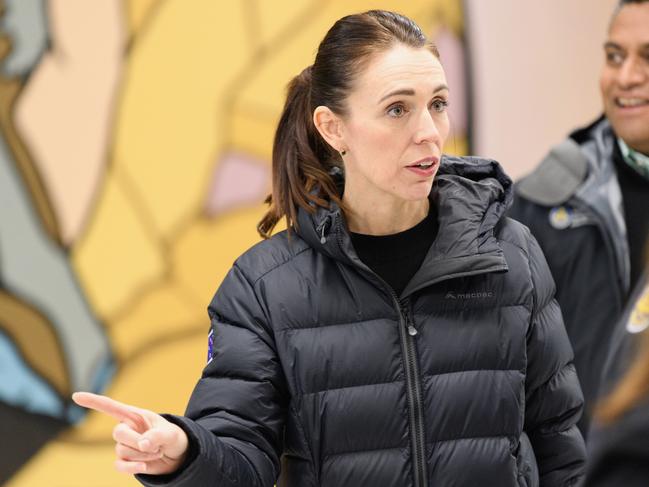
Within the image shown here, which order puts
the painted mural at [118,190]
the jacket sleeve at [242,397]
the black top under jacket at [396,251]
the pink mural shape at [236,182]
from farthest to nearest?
the pink mural shape at [236,182], the painted mural at [118,190], the black top under jacket at [396,251], the jacket sleeve at [242,397]

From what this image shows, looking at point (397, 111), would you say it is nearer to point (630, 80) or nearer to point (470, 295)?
point (470, 295)

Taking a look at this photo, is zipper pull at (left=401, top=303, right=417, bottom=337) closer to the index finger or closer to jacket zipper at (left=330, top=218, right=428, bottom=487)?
jacket zipper at (left=330, top=218, right=428, bottom=487)

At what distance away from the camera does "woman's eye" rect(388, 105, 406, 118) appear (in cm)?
169

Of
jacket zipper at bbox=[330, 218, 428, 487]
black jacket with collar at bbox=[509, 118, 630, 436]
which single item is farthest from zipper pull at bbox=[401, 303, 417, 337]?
black jacket with collar at bbox=[509, 118, 630, 436]

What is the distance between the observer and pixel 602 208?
236 cm

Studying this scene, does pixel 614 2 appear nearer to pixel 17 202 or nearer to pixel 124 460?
pixel 17 202

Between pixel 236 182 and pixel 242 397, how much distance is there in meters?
1.88

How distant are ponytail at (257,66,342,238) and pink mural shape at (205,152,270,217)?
160 centimetres

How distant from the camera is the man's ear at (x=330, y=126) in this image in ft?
5.76

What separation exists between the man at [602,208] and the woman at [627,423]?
157 centimetres

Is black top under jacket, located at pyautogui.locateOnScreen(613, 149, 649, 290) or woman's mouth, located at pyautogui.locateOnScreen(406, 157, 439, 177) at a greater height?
woman's mouth, located at pyautogui.locateOnScreen(406, 157, 439, 177)

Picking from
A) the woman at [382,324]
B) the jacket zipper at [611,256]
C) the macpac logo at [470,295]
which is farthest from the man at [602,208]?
the macpac logo at [470,295]

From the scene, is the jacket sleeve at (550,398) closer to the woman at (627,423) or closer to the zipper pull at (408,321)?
the zipper pull at (408,321)

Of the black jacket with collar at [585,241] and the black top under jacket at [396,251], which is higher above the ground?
the black top under jacket at [396,251]
